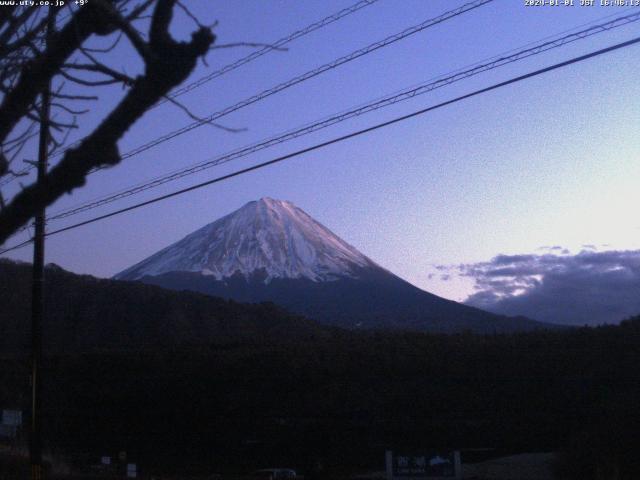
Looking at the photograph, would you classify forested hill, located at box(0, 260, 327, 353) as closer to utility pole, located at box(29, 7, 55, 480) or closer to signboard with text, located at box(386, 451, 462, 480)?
signboard with text, located at box(386, 451, 462, 480)

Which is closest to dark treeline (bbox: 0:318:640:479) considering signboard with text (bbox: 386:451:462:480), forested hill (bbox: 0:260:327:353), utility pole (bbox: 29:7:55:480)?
signboard with text (bbox: 386:451:462:480)

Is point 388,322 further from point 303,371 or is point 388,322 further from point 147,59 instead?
point 147,59

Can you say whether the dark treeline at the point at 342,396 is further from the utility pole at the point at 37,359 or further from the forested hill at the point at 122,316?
the utility pole at the point at 37,359

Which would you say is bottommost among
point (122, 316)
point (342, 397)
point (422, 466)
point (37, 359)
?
point (422, 466)

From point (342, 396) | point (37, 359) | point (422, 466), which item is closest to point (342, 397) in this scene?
point (342, 396)

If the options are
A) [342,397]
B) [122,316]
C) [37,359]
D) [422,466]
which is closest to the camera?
[37,359]

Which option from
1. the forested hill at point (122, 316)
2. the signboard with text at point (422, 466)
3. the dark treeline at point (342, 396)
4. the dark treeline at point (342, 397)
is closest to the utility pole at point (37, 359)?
the signboard with text at point (422, 466)

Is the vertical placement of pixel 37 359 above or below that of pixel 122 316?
below

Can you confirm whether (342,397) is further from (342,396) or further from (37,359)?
(37,359)
